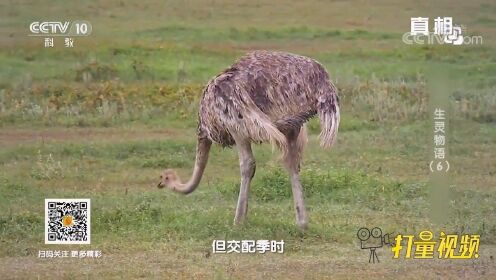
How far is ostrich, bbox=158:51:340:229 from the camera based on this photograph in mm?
11094

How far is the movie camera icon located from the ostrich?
0.46 metres

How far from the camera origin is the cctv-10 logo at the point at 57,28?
1213cm

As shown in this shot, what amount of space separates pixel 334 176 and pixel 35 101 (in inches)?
116

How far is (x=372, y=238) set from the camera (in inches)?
442

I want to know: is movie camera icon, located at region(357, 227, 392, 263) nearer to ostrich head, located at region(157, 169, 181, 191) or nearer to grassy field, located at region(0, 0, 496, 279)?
grassy field, located at region(0, 0, 496, 279)

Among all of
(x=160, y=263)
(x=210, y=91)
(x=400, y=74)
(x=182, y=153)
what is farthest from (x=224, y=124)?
(x=400, y=74)

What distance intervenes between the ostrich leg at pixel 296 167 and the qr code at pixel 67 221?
165 centimetres

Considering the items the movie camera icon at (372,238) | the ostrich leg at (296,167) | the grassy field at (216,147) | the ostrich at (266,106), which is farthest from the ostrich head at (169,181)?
the movie camera icon at (372,238)

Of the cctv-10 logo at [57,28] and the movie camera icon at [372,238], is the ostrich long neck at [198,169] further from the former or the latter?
the cctv-10 logo at [57,28]

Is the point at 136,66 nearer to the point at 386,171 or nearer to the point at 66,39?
the point at 66,39

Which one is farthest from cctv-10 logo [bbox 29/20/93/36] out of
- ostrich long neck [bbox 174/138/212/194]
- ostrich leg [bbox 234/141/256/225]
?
ostrich leg [bbox 234/141/256/225]

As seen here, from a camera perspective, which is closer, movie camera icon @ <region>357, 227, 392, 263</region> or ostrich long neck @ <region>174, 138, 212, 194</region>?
movie camera icon @ <region>357, 227, 392, 263</region>

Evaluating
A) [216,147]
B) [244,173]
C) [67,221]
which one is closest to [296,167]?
[244,173]

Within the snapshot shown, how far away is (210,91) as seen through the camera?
1125 centimetres
